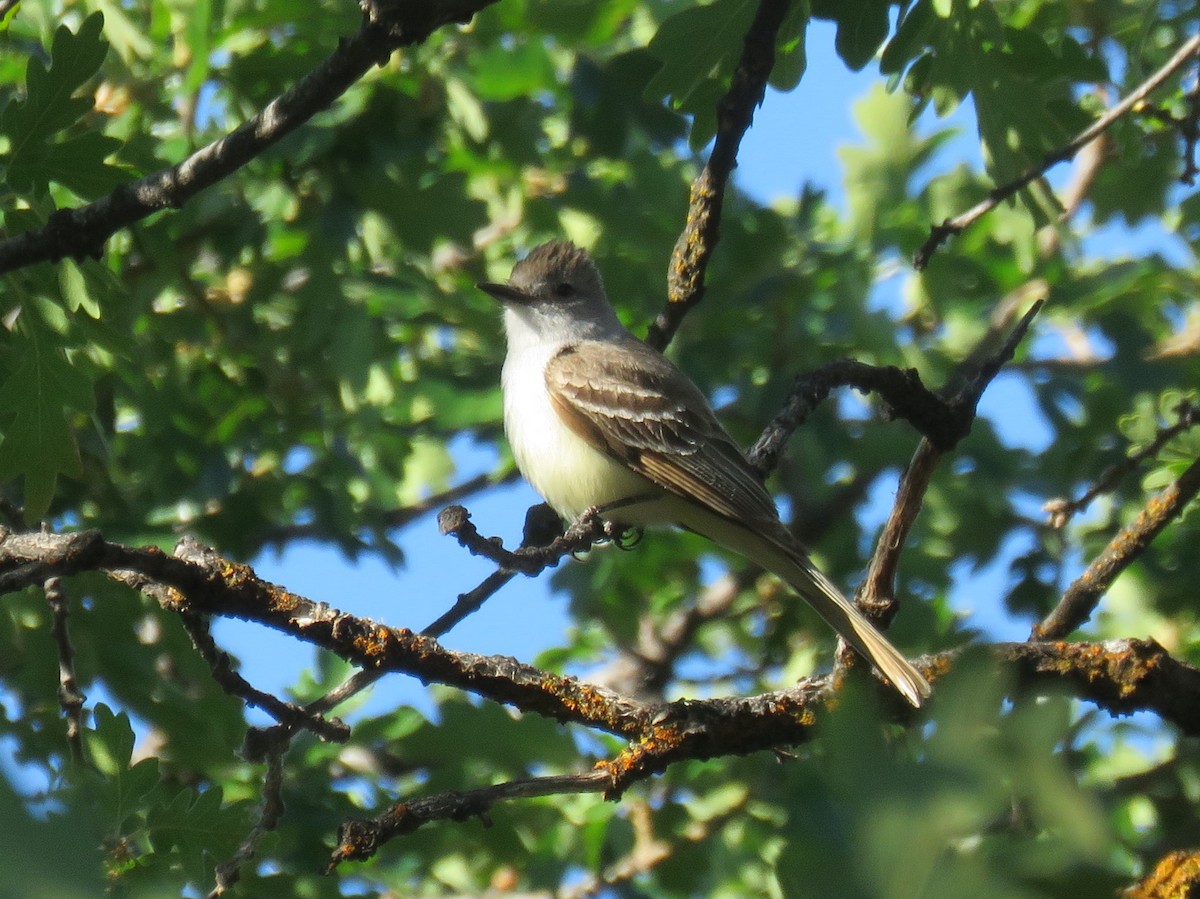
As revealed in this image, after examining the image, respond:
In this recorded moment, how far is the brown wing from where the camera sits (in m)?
5.52

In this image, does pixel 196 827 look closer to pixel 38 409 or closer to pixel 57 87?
pixel 38 409

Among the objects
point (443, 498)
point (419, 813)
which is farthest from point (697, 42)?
point (443, 498)

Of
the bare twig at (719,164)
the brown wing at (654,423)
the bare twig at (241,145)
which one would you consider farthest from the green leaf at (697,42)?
the brown wing at (654,423)

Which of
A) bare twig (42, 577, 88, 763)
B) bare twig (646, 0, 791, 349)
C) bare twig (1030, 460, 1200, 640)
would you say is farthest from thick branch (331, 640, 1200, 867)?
bare twig (646, 0, 791, 349)

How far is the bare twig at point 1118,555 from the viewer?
3.94 metres

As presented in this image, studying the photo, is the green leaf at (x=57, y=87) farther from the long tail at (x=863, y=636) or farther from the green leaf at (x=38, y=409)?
the long tail at (x=863, y=636)

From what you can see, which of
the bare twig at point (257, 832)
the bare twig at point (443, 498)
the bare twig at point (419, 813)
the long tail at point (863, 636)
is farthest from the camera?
the bare twig at point (443, 498)

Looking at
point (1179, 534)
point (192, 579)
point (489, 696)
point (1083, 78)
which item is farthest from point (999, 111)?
point (192, 579)

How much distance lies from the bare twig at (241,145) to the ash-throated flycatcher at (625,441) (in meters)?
2.17

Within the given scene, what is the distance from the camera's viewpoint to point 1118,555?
13.1ft

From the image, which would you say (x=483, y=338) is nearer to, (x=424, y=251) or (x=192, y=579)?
(x=424, y=251)

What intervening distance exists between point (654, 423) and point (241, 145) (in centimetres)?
279

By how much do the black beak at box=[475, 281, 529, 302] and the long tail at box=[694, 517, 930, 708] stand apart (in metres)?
1.37

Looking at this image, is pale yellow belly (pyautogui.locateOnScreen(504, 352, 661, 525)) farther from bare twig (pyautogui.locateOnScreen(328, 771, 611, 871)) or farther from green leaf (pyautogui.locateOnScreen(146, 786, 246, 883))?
bare twig (pyautogui.locateOnScreen(328, 771, 611, 871))
